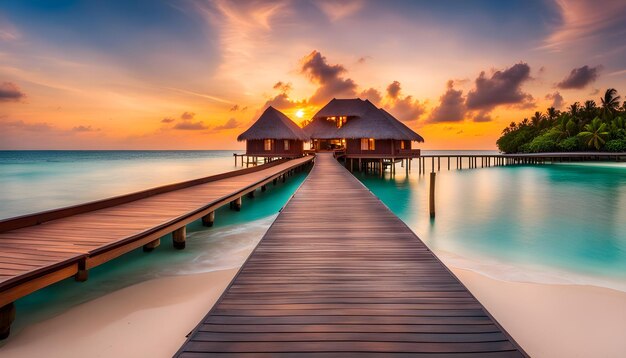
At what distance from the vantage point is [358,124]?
27531mm

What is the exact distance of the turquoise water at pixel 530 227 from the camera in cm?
706

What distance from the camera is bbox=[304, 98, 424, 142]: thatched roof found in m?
26.2

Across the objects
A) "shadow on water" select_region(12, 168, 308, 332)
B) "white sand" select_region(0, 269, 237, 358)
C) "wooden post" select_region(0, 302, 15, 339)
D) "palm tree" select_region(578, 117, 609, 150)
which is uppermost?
"palm tree" select_region(578, 117, 609, 150)

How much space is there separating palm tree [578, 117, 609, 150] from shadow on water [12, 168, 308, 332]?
1708 inches

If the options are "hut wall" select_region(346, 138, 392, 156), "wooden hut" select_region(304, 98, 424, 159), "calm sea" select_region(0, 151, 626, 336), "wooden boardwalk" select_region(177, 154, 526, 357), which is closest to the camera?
"wooden boardwalk" select_region(177, 154, 526, 357)

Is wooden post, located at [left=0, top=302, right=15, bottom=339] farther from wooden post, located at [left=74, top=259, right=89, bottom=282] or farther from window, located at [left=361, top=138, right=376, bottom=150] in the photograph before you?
window, located at [left=361, top=138, right=376, bottom=150]

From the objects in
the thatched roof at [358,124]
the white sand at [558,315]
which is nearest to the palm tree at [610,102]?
the thatched roof at [358,124]

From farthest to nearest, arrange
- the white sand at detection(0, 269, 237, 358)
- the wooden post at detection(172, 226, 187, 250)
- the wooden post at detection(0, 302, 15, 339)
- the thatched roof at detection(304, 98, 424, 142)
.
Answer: the thatched roof at detection(304, 98, 424, 142) < the wooden post at detection(172, 226, 187, 250) < the white sand at detection(0, 269, 237, 358) < the wooden post at detection(0, 302, 15, 339)

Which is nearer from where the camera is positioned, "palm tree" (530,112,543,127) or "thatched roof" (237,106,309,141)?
"thatched roof" (237,106,309,141)

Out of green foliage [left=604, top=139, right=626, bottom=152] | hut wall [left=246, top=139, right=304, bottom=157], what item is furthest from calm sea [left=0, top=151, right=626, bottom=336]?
green foliage [left=604, top=139, right=626, bottom=152]

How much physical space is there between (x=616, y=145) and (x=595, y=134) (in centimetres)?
223

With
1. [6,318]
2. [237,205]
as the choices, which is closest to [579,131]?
[237,205]

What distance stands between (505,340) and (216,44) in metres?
17.5

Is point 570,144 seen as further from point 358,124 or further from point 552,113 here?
point 358,124
